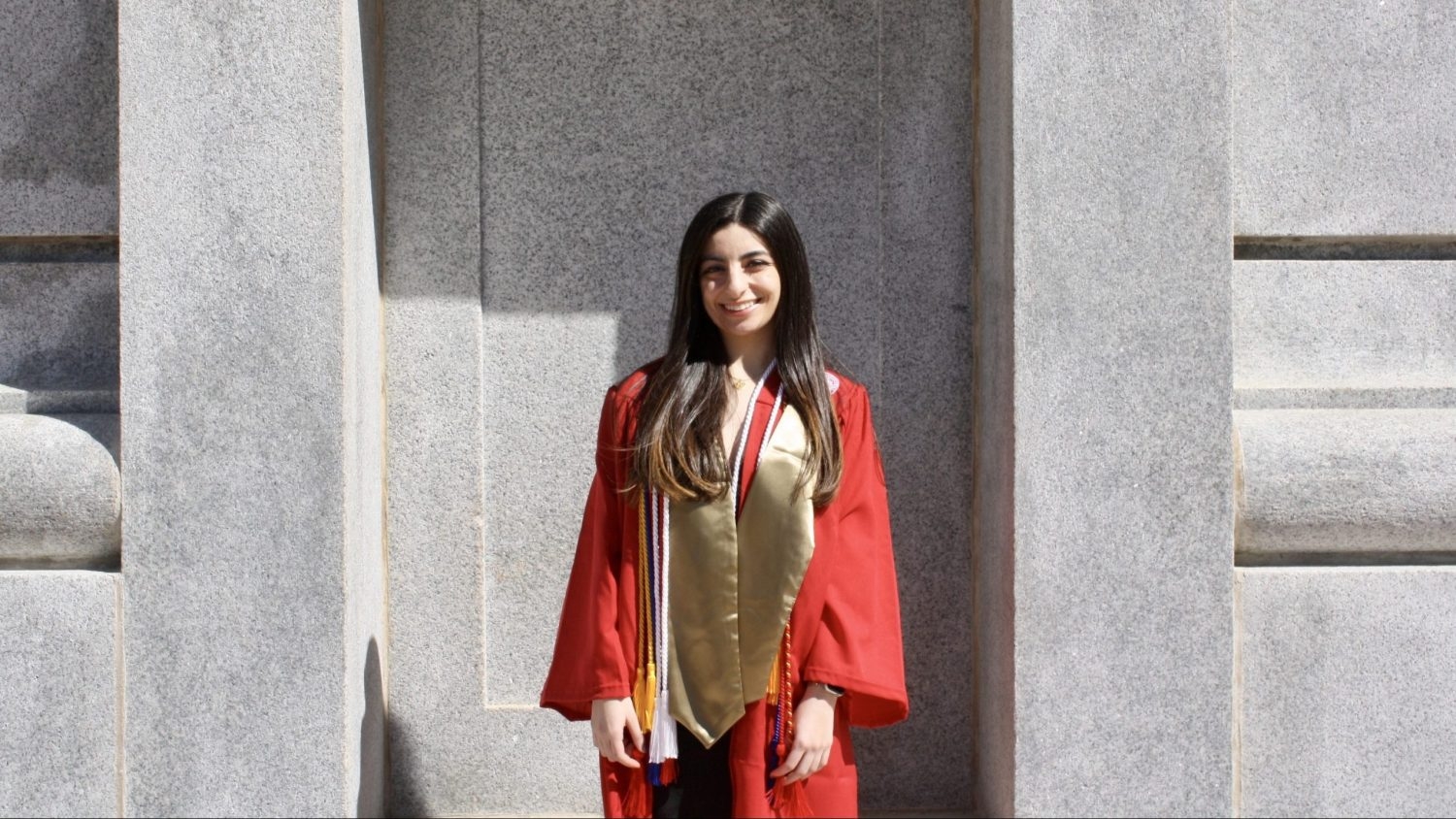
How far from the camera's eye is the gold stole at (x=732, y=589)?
3395mm

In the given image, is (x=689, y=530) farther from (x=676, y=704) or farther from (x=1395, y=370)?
(x=1395, y=370)

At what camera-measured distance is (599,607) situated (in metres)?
3.45

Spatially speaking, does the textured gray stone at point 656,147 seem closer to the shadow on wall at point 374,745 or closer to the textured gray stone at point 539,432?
the textured gray stone at point 539,432

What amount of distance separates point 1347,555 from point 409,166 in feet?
10.7

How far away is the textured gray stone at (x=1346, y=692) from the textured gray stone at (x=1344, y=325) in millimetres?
640

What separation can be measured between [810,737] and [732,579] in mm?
431

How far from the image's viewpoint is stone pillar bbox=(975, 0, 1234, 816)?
4000 millimetres

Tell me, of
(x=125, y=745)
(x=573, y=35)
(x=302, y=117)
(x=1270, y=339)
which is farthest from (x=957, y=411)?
(x=125, y=745)

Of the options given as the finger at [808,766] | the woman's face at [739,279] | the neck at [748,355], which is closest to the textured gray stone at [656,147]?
the neck at [748,355]

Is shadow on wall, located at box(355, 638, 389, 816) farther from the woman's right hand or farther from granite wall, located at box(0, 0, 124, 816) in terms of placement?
the woman's right hand

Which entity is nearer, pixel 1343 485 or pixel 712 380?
pixel 712 380

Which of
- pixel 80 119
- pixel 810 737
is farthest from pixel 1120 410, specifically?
pixel 80 119

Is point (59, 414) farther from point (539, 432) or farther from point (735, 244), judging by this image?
point (735, 244)

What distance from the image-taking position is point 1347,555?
4258 millimetres
